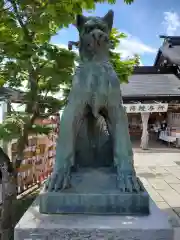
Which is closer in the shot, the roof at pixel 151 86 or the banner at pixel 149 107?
the banner at pixel 149 107

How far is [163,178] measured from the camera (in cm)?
744

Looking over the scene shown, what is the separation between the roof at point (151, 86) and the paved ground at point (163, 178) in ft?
12.6


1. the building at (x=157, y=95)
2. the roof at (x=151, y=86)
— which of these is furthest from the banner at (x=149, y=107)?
the roof at (x=151, y=86)

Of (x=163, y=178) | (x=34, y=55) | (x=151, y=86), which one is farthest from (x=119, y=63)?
(x=151, y=86)

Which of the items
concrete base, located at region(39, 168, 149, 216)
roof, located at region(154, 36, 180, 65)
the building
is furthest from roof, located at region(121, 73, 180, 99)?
concrete base, located at region(39, 168, 149, 216)

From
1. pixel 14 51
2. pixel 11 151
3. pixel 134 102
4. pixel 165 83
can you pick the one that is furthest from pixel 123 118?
pixel 165 83

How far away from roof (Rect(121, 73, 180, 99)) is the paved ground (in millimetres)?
3840

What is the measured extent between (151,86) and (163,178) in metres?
9.92

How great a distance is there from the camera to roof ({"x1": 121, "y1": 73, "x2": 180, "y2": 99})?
14980 millimetres

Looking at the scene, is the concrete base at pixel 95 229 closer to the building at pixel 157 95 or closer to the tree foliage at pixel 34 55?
the tree foliage at pixel 34 55

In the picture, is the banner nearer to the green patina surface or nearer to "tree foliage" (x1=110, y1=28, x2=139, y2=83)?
"tree foliage" (x1=110, y1=28, x2=139, y2=83)

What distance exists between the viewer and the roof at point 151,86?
590 inches

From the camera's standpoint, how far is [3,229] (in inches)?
160

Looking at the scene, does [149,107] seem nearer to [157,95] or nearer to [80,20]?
[157,95]
